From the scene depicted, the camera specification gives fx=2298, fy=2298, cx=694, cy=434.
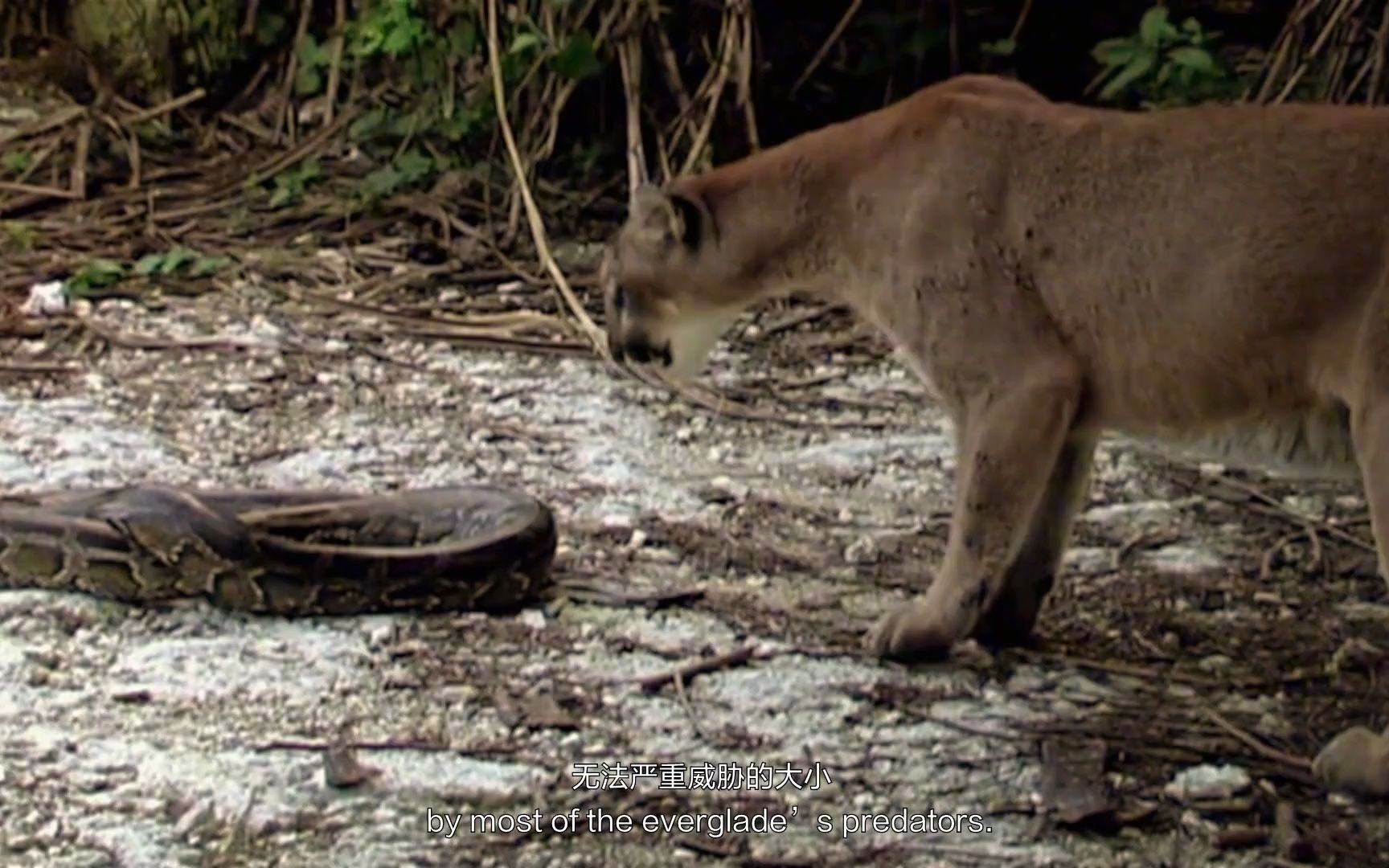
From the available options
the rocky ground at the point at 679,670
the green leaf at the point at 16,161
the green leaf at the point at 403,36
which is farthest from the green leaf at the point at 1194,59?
the green leaf at the point at 16,161

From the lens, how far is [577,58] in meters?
9.27

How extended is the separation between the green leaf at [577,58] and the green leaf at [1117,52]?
6.74ft

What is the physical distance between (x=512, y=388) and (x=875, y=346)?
143 cm

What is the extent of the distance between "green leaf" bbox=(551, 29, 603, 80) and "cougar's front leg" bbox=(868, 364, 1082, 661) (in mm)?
4226

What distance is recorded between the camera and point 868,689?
539 centimetres

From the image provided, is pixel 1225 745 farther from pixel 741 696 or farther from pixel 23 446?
pixel 23 446

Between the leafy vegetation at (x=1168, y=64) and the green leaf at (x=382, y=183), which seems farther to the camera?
the green leaf at (x=382, y=183)

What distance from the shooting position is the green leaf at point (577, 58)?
9.27 metres

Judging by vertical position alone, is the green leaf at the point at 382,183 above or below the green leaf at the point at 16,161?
above

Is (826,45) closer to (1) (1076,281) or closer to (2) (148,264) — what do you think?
(2) (148,264)

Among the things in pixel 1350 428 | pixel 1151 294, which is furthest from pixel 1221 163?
pixel 1350 428

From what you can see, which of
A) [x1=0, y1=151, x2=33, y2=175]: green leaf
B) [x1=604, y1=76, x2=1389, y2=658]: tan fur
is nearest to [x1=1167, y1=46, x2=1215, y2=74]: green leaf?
[x1=604, y1=76, x2=1389, y2=658]: tan fur

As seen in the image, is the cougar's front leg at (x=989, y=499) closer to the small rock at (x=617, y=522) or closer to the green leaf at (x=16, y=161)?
the small rock at (x=617, y=522)

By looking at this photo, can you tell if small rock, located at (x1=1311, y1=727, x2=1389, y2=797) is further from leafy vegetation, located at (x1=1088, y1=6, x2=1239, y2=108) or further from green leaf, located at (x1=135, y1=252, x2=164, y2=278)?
green leaf, located at (x1=135, y1=252, x2=164, y2=278)
